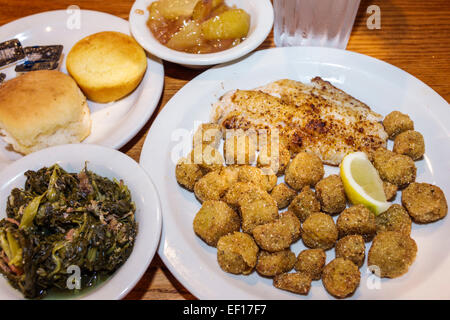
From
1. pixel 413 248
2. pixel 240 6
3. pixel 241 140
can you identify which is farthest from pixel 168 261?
pixel 240 6

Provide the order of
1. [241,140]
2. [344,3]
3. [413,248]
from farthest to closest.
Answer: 1. [344,3]
2. [241,140]
3. [413,248]

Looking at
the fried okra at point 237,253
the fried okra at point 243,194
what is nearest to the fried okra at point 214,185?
the fried okra at point 243,194

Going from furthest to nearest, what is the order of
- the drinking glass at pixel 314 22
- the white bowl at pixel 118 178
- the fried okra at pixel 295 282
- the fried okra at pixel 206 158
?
the drinking glass at pixel 314 22 → the fried okra at pixel 206 158 → the fried okra at pixel 295 282 → the white bowl at pixel 118 178

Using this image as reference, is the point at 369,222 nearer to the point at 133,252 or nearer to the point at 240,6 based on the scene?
the point at 133,252

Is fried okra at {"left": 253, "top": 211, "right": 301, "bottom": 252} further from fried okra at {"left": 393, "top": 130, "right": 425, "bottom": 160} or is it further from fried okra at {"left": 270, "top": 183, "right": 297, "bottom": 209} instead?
fried okra at {"left": 393, "top": 130, "right": 425, "bottom": 160}

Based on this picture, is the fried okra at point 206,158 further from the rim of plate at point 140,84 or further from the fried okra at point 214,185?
the rim of plate at point 140,84

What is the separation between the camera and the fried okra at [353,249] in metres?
1.96

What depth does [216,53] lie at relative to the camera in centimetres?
271

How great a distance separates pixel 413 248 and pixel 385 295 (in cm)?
31

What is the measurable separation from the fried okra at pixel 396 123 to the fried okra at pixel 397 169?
25 centimetres

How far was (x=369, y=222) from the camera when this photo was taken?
204cm

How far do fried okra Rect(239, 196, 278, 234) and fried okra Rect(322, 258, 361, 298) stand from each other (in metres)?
0.42

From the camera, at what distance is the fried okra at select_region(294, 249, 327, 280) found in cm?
196

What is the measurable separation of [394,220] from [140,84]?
2.09 meters
